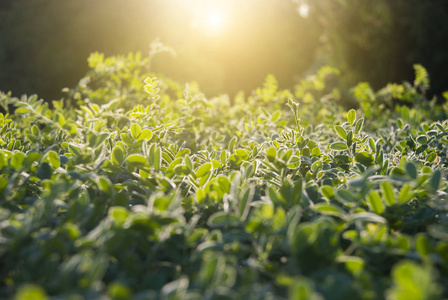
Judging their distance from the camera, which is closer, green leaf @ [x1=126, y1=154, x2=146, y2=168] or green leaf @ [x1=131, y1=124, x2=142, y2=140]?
green leaf @ [x1=126, y1=154, x2=146, y2=168]

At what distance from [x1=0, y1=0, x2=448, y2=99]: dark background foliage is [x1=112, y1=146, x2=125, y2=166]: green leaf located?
23.0 ft

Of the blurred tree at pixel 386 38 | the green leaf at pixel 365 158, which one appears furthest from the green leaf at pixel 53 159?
the blurred tree at pixel 386 38

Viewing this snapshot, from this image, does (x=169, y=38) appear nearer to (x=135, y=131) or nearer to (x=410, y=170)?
(x=135, y=131)

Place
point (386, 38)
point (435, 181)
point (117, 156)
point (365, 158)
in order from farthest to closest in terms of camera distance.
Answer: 1. point (386, 38)
2. point (365, 158)
3. point (117, 156)
4. point (435, 181)

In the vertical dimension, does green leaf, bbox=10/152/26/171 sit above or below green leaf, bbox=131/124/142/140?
below

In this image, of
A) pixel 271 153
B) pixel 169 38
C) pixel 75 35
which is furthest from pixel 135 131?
pixel 75 35

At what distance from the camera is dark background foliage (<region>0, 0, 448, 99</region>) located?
32.7 feet

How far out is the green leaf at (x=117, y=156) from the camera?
138 centimetres

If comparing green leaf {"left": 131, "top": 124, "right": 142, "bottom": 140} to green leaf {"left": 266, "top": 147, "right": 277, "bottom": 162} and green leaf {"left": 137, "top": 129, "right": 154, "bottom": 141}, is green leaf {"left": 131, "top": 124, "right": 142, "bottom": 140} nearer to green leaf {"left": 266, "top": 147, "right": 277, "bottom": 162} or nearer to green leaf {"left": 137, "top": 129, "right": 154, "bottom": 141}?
green leaf {"left": 137, "top": 129, "right": 154, "bottom": 141}

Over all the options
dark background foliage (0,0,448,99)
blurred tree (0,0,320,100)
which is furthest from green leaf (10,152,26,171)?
blurred tree (0,0,320,100)

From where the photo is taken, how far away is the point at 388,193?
1.10m

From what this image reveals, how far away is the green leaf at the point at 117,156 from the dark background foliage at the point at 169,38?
701 centimetres

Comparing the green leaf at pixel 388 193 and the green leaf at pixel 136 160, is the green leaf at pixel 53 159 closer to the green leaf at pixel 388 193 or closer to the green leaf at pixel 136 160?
the green leaf at pixel 136 160

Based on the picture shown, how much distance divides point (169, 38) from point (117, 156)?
30.3 feet
